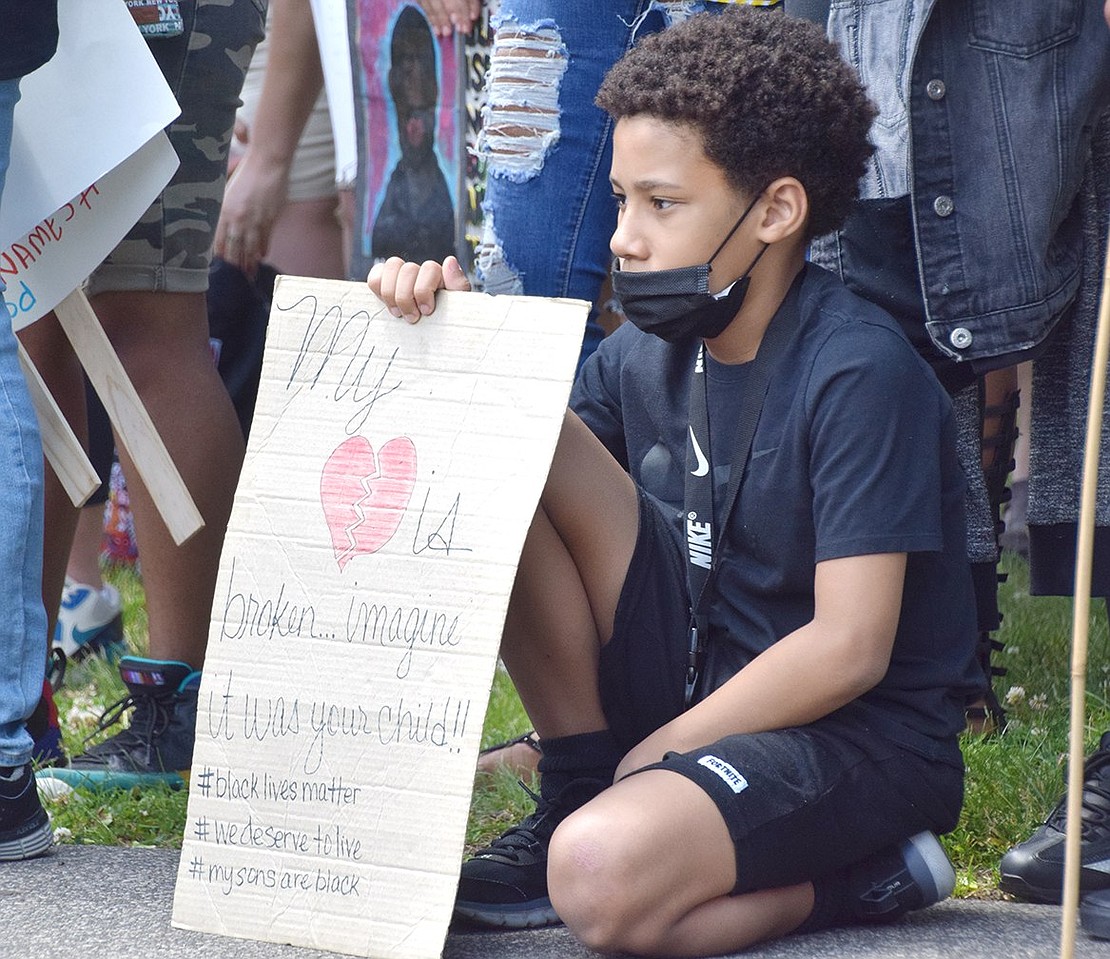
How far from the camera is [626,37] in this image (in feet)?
9.02

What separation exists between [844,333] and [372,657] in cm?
75

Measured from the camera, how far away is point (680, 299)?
2.14 metres

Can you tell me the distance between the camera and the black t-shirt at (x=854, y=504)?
6.51 feet

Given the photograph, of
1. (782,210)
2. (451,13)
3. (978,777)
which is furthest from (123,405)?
(451,13)

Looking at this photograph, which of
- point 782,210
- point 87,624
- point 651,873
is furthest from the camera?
point 87,624

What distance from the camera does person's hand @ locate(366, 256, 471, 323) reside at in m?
2.12

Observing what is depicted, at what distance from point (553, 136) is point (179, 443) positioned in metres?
0.86

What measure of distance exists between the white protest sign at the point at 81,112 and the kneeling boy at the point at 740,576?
0.63 metres

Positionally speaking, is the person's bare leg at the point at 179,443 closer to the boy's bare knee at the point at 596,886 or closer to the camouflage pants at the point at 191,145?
the camouflage pants at the point at 191,145

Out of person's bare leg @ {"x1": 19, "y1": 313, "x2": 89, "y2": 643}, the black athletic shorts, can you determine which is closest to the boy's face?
the black athletic shorts

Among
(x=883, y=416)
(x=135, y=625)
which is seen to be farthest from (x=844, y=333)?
(x=135, y=625)

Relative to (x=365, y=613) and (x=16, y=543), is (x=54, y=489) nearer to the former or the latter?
(x=16, y=543)

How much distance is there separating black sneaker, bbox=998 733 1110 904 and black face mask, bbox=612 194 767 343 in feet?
2.72

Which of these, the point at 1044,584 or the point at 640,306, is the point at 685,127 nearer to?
the point at 640,306
